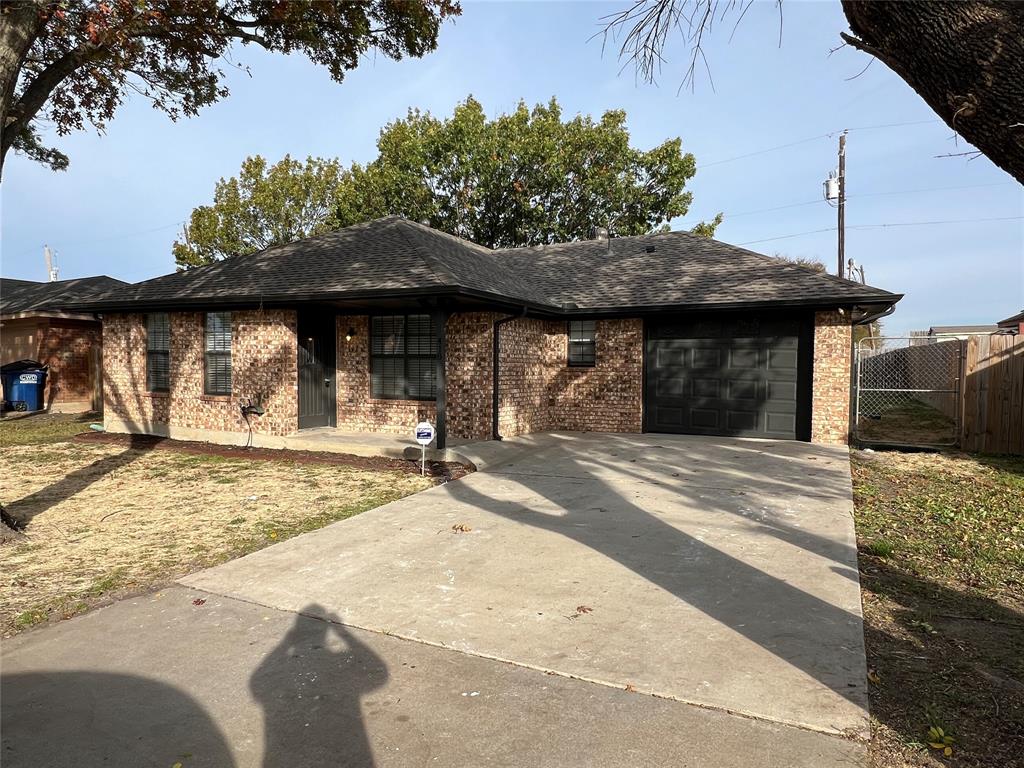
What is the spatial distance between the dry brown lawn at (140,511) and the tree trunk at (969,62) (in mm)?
5454

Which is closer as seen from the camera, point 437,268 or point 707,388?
point 437,268

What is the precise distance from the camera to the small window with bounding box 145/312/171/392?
1281 cm

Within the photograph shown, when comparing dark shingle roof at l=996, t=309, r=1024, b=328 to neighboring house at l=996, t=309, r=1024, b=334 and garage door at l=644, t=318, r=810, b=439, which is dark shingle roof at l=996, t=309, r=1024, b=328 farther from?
garage door at l=644, t=318, r=810, b=439

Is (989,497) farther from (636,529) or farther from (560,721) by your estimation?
(560,721)

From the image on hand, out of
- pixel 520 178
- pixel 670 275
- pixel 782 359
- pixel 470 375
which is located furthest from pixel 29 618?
pixel 520 178

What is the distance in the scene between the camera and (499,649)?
3445mm

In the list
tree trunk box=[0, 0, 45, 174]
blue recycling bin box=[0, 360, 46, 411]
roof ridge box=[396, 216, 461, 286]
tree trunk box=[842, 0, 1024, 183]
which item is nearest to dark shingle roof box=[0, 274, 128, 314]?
blue recycling bin box=[0, 360, 46, 411]

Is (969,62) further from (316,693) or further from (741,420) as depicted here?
(741,420)

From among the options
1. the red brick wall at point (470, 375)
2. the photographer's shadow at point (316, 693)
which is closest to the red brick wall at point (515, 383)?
the red brick wall at point (470, 375)

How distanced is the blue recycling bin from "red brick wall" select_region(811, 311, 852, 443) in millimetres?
19813

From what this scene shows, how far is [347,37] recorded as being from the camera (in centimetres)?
994

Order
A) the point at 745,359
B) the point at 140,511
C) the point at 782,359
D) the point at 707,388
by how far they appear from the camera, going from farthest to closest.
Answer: the point at 707,388 < the point at 745,359 < the point at 782,359 < the point at 140,511

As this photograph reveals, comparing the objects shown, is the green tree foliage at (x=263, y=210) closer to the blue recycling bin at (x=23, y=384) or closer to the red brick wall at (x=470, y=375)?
the blue recycling bin at (x=23, y=384)

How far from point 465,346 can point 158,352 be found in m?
6.89
